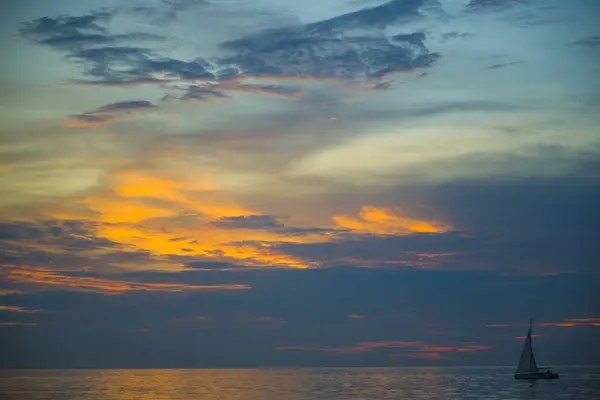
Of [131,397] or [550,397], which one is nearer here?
[550,397]

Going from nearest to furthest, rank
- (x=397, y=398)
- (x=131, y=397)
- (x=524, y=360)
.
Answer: (x=397, y=398)
(x=131, y=397)
(x=524, y=360)

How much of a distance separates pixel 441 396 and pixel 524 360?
102 ft

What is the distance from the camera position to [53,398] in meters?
173


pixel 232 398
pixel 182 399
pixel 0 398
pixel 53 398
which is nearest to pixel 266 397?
pixel 232 398

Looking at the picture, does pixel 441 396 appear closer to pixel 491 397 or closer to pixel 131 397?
pixel 491 397

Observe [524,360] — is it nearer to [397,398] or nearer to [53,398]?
[397,398]

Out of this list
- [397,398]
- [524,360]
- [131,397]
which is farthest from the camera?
[524,360]

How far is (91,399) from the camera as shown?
172250mm

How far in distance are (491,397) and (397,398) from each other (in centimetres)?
2052

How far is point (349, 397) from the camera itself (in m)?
170

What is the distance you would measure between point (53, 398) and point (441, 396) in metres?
84.0

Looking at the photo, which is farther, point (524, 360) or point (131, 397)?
point (524, 360)

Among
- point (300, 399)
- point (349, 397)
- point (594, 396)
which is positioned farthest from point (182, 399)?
point (594, 396)

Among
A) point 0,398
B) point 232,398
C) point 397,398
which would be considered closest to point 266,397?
point 232,398
